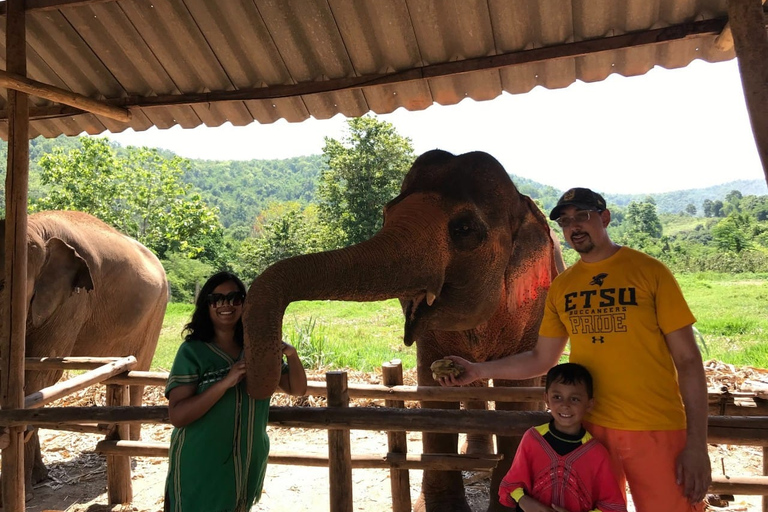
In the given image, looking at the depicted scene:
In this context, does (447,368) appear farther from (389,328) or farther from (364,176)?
(364,176)

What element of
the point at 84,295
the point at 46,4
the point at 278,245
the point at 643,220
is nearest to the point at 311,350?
the point at 84,295

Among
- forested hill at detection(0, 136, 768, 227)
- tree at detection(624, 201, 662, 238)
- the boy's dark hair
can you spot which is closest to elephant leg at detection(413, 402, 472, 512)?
the boy's dark hair

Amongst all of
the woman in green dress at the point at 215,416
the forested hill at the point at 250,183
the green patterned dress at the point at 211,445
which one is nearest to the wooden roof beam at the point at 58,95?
the woman in green dress at the point at 215,416

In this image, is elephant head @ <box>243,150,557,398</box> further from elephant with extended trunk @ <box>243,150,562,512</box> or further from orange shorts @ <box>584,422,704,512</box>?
orange shorts @ <box>584,422,704,512</box>

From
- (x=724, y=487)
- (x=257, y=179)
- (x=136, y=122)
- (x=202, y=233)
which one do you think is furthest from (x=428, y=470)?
(x=257, y=179)

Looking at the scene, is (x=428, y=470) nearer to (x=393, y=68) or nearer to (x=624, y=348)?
(x=624, y=348)

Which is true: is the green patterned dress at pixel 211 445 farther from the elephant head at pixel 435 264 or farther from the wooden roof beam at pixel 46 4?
the wooden roof beam at pixel 46 4

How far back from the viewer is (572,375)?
211 centimetres

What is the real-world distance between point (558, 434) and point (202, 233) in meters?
25.4

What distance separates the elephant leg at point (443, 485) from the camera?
3.84 metres

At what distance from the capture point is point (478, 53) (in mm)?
3930

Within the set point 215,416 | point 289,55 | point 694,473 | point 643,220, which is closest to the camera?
point 694,473

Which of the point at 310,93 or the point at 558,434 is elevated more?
the point at 310,93

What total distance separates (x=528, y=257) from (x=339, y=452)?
5.21 ft
